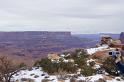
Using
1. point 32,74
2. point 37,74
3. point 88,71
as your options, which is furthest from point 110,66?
point 32,74

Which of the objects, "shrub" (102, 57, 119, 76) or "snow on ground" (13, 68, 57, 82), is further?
"shrub" (102, 57, 119, 76)

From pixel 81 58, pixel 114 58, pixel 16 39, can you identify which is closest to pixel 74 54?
pixel 81 58

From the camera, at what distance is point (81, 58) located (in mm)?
38125

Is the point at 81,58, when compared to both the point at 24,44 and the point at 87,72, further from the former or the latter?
the point at 24,44

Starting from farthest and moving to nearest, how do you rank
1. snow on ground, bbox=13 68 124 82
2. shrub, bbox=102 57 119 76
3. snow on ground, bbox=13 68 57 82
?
shrub, bbox=102 57 119 76, snow on ground, bbox=13 68 57 82, snow on ground, bbox=13 68 124 82

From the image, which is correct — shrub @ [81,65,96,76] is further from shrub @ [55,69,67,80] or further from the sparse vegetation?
the sparse vegetation

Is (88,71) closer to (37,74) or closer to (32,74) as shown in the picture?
(37,74)

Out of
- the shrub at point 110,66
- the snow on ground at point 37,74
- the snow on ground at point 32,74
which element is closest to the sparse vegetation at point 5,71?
the snow on ground at point 32,74

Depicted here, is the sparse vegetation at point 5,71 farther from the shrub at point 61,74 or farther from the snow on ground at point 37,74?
the shrub at point 61,74

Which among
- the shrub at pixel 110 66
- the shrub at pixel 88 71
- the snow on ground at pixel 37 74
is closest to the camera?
the snow on ground at pixel 37 74

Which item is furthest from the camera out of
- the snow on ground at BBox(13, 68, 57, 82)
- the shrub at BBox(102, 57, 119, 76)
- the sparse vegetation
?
the shrub at BBox(102, 57, 119, 76)

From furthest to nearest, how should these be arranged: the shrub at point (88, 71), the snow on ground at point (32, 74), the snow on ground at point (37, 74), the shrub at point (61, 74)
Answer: the snow on ground at point (32, 74)
the shrub at point (88, 71)
the shrub at point (61, 74)
the snow on ground at point (37, 74)

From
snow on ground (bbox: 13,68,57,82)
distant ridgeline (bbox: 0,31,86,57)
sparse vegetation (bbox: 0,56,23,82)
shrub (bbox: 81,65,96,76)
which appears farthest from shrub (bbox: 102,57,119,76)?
distant ridgeline (bbox: 0,31,86,57)

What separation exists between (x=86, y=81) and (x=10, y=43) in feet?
510
